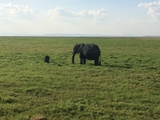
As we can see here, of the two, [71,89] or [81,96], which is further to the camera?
[71,89]

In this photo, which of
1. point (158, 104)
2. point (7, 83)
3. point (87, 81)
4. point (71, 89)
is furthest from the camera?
point (87, 81)

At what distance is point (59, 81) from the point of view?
13.2 m

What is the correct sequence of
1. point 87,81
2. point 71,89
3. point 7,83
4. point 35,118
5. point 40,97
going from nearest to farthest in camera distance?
point 35,118 < point 40,97 < point 71,89 < point 7,83 < point 87,81

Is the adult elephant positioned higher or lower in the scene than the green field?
higher

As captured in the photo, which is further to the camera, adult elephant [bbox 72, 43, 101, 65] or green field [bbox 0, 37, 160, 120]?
adult elephant [bbox 72, 43, 101, 65]

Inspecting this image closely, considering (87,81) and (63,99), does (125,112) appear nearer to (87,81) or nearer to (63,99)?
(63,99)

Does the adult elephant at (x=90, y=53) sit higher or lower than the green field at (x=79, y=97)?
higher

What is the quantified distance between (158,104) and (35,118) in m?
5.13

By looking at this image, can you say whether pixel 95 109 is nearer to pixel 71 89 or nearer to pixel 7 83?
pixel 71 89

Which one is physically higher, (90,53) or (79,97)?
(90,53)

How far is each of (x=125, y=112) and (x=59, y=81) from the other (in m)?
5.60

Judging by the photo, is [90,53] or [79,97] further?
[90,53]

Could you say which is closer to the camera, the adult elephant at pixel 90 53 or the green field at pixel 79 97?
the green field at pixel 79 97

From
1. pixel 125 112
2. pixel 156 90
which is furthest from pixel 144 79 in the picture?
pixel 125 112
